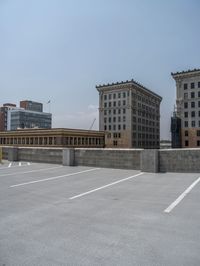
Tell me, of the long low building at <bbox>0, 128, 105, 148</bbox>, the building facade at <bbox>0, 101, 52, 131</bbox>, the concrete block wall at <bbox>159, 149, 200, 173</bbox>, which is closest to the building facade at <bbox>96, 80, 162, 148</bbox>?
the long low building at <bbox>0, 128, 105, 148</bbox>

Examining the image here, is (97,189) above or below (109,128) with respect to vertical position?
below

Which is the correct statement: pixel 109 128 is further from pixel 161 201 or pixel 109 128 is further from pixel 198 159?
pixel 161 201

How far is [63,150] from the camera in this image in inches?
780

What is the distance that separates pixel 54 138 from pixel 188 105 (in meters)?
44.0

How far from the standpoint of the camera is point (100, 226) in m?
5.83

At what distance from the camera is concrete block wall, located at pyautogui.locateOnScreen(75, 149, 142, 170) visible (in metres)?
16.5

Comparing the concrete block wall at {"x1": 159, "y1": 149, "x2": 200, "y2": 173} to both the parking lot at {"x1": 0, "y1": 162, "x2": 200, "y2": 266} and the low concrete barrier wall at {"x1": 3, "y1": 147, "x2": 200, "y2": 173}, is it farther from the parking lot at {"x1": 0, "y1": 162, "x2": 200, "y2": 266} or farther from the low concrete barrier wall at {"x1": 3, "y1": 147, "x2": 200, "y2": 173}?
the parking lot at {"x1": 0, "y1": 162, "x2": 200, "y2": 266}

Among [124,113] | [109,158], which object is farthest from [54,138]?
[109,158]

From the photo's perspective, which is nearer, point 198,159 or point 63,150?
point 198,159

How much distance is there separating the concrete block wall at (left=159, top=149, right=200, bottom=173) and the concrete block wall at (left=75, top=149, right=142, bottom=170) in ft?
5.47

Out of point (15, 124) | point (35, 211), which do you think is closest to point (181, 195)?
point (35, 211)

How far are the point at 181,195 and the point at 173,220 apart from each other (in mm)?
3011

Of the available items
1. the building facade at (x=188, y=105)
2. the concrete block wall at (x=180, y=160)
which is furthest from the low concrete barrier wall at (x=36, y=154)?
the building facade at (x=188, y=105)

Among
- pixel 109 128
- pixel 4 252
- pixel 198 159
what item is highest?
pixel 109 128
